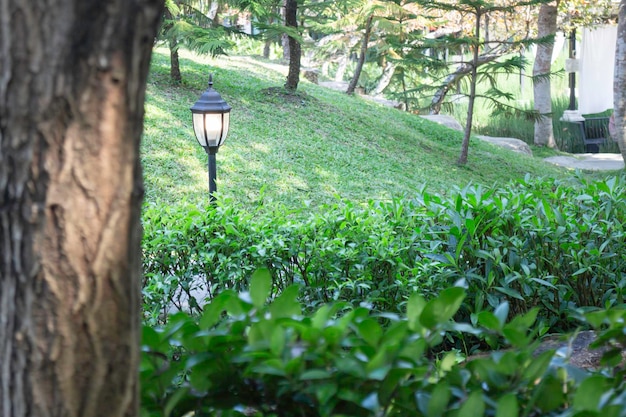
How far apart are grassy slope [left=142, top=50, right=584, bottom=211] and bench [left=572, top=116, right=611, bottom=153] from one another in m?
3.77

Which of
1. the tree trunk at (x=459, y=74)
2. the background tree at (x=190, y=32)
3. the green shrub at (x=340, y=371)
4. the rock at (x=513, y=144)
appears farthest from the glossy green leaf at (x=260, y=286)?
the rock at (x=513, y=144)

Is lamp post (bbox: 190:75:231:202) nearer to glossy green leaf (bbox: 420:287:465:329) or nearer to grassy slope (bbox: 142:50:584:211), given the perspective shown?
grassy slope (bbox: 142:50:584:211)

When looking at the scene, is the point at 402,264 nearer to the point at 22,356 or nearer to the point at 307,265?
the point at 307,265

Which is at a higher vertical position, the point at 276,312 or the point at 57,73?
the point at 57,73

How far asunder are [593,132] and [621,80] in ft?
23.4

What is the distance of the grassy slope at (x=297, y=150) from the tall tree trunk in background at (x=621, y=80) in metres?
1.61

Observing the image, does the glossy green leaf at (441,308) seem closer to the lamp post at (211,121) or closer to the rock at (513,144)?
the lamp post at (211,121)

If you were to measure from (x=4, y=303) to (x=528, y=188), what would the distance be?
11.5 feet

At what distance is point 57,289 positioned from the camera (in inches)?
44.0

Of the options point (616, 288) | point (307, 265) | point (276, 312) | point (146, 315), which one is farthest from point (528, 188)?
point (276, 312)

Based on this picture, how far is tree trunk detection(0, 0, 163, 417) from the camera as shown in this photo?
1.08 m

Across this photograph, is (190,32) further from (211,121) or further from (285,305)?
(285,305)

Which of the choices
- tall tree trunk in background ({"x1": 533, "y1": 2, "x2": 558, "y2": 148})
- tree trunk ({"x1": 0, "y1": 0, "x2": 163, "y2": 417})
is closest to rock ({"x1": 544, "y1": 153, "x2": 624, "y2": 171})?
tall tree trunk in background ({"x1": 533, "y1": 2, "x2": 558, "y2": 148})

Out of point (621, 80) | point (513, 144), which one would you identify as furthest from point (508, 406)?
point (513, 144)
